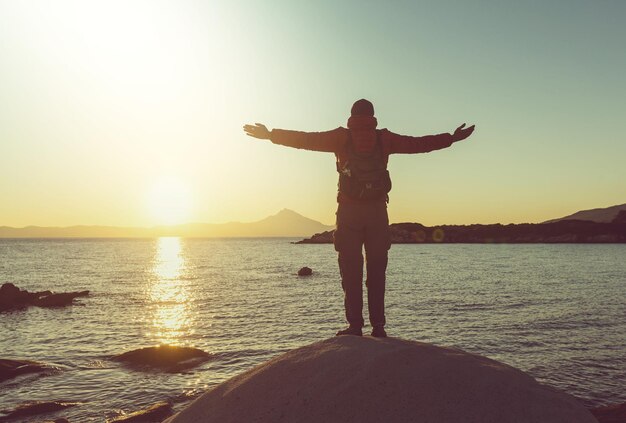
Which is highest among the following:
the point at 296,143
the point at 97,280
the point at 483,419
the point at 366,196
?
the point at 296,143

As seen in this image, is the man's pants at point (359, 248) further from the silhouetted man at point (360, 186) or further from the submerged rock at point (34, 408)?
the submerged rock at point (34, 408)

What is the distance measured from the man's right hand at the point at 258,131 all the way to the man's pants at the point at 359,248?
5.47 ft

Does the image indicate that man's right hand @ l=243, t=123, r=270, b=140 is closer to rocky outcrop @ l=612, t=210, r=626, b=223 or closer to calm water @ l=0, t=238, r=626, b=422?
calm water @ l=0, t=238, r=626, b=422

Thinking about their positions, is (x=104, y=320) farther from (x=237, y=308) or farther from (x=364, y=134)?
(x=364, y=134)

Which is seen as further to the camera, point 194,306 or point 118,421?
point 194,306

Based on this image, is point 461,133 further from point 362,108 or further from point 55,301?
point 55,301

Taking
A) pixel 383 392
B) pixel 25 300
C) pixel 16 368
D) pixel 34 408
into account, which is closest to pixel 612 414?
pixel 383 392

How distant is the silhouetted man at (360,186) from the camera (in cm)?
766

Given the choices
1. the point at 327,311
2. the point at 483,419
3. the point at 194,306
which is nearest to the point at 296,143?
the point at 483,419

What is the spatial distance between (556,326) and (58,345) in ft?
88.3

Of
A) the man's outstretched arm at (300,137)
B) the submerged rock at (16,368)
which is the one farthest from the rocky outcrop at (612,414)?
the submerged rock at (16,368)

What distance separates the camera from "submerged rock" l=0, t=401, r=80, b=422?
13.8 m

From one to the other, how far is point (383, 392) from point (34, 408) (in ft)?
44.1

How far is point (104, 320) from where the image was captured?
3209 cm
